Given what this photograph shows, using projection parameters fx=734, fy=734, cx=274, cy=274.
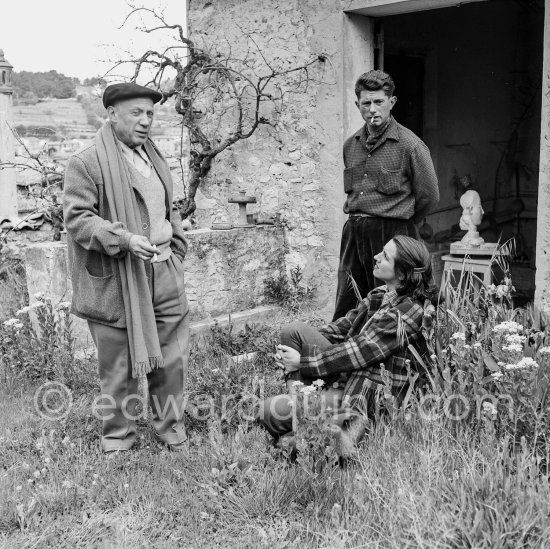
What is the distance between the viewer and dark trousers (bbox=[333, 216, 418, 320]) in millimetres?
4684

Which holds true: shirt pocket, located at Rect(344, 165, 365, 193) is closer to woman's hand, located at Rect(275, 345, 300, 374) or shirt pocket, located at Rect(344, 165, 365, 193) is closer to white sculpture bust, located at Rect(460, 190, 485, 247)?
woman's hand, located at Rect(275, 345, 300, 374)

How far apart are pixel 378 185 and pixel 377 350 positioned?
1565 millimetres

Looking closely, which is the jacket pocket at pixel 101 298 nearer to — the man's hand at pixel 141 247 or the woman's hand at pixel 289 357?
the man's hand at pixel 141 247

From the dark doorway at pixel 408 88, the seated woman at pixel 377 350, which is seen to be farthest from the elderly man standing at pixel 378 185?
the dark doorway at pixel 408 88

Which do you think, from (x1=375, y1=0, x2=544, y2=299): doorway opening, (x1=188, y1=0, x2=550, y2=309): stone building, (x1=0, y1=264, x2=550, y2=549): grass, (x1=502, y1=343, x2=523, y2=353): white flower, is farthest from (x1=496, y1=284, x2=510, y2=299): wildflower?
(x1=375, y1=0, x2=544, y2=299): doorway opening

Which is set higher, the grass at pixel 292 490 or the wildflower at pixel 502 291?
the wildflower at pixel 502 291

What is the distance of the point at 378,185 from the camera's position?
4684 millimetres

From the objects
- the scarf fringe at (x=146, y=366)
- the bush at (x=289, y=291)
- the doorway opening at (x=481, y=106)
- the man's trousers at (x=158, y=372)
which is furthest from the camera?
the doorway opening at (x=481, y=106)

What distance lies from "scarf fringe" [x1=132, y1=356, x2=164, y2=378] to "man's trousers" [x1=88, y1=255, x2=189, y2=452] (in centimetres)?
11

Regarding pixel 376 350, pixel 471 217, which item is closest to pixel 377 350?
pixel 376 350

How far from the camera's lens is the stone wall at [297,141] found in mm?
5918

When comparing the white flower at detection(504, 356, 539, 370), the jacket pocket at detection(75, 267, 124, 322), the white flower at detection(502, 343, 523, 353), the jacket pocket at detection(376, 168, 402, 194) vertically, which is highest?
the jacket pocket at detection(376, 168, 402, 194)

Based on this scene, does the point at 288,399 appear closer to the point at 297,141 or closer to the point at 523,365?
the point at 523,365

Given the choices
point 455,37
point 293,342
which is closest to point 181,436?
point 293,342
